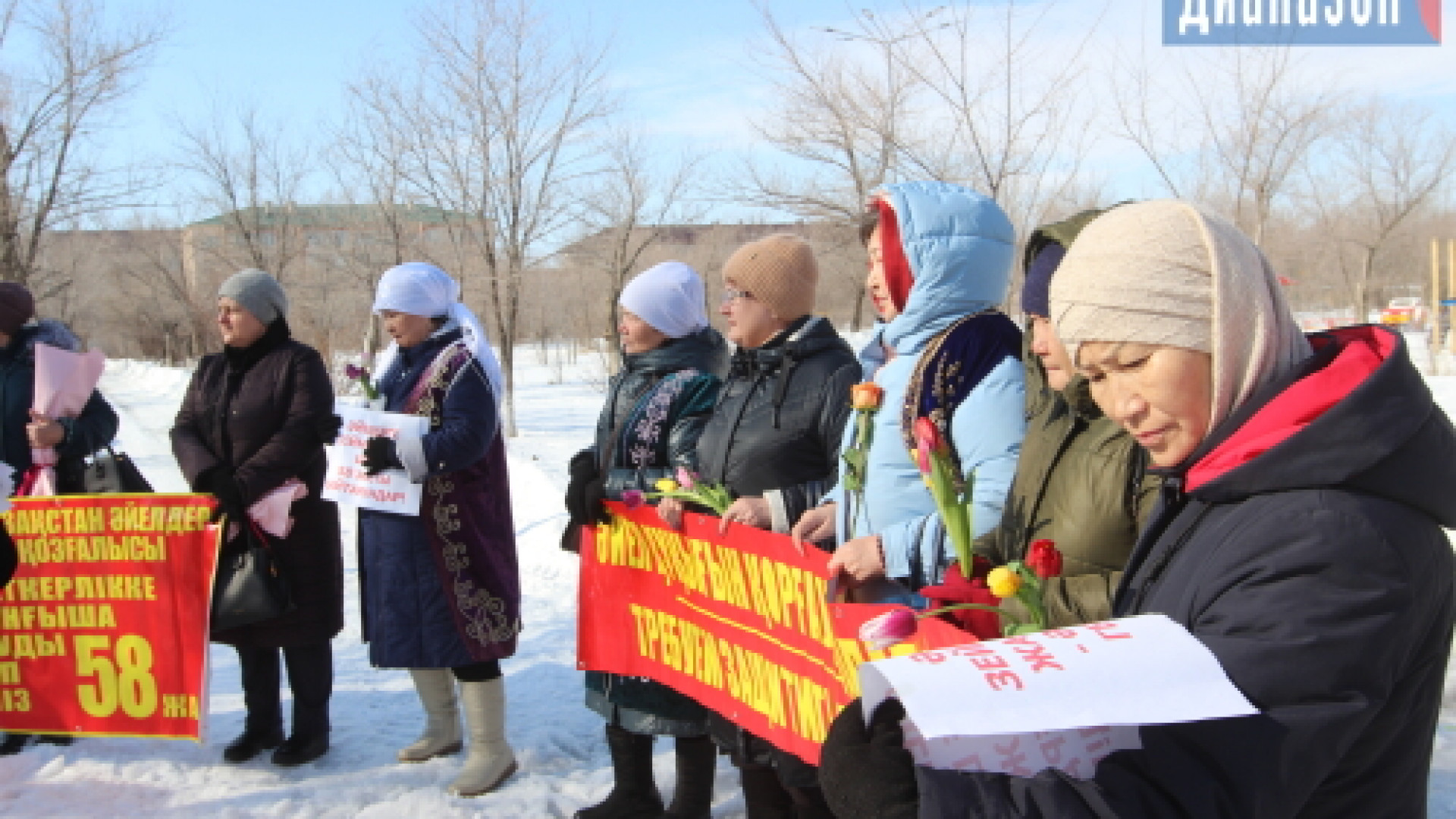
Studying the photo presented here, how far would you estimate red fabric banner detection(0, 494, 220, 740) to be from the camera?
4.43 metres

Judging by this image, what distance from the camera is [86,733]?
4.47 m

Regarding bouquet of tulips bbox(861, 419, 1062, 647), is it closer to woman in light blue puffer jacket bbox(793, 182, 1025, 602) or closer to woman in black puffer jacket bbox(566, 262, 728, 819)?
woman in light blue puffer jacket bbox(793, 182, 1025, 602)

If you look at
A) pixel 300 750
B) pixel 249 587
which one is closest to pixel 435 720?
pixel 300 750

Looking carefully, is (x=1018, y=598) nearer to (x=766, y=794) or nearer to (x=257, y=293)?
(x=766, y=794)

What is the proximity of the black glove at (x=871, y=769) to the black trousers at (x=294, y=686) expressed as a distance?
12.8ft

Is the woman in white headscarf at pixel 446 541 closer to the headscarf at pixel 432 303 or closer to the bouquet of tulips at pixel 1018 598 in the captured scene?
the headscarf at pixel 432 303

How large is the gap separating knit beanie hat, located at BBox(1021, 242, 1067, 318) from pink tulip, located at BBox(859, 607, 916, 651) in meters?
0.91

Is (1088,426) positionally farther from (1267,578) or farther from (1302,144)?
(1302,144)

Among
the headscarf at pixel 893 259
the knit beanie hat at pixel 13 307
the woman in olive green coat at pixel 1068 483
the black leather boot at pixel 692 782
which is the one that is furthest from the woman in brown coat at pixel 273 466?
the woman in olive green coat at pixel 1068 483

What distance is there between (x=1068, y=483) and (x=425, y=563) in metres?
2.95

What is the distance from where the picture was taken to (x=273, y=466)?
4379 millimetres

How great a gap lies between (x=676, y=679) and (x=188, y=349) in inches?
2268

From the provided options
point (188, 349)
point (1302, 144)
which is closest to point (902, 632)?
point (1302, 144)

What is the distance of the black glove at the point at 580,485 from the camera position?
3.96 m
